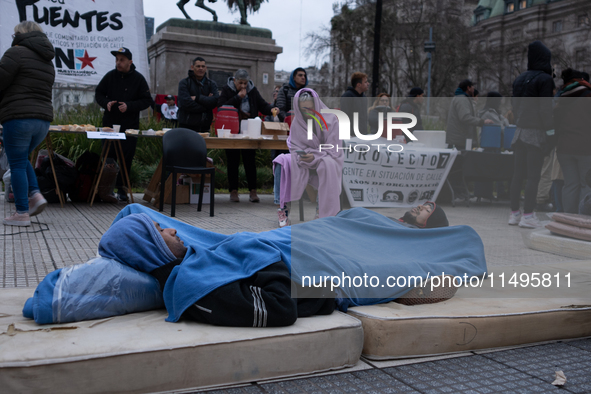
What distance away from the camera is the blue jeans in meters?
5.32

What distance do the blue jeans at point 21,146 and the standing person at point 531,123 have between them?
466 cm

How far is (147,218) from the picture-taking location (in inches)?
102

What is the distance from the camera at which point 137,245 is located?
8.27 feet

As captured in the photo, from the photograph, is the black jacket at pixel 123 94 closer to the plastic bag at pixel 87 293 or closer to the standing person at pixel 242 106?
the standing person at pixel 242 106

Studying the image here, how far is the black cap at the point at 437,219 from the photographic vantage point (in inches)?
135

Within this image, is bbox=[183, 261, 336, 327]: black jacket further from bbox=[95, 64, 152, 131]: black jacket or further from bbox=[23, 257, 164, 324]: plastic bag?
bbox=[95, 64, 152, 131]: black jacket

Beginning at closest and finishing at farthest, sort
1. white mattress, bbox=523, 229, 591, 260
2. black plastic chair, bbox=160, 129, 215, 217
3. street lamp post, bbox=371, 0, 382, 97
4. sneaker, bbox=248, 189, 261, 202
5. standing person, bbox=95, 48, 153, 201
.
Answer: white mattress, bbox=523, 229, 591, 260 → black plastic chair, bbox=160, 129, 215, 217 → standing person, bbox=95, 48, 153, 201 → sneaker, bbox=248, 189, 261, 202 → street lamp post, bbox=371, 0, 382, 97

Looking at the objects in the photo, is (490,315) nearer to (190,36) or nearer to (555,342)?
(555,342)

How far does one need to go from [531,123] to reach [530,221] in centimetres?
90

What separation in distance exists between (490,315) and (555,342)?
19.2 inches

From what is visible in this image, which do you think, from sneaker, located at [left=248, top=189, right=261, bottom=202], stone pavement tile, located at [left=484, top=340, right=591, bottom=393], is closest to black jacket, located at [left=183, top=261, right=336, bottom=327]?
stone pavement tile, located at [left=484, top=340, right=591, bottom=393]

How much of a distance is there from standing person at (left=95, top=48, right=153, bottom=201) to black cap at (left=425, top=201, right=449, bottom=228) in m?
5.24

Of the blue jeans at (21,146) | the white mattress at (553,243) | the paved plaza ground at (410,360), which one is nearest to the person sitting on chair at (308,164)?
the paved plaza ground at (410,360)

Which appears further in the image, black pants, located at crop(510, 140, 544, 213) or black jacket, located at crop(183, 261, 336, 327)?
black pants, located at crop(510, 140, 544, 213)
